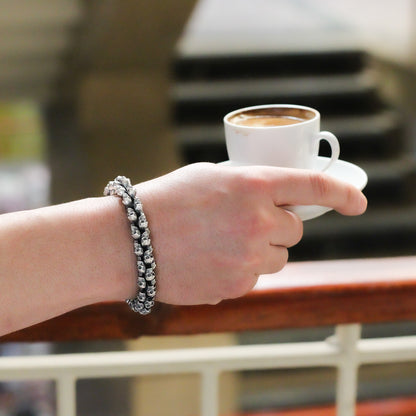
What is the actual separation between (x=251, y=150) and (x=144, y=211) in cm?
13

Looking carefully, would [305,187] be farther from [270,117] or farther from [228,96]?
[228,96]

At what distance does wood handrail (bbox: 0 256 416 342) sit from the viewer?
721mm

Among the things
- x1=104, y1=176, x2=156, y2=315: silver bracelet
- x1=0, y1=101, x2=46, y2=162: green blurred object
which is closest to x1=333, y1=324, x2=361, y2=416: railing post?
x1=104, y1=176, x2=156, y2=315: silver bracelet

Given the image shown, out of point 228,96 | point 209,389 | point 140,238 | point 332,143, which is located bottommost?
point 209,389

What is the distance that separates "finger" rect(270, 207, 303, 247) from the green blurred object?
6.28 metres

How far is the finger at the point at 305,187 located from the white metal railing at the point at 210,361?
211 mm

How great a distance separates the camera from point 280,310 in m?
0.75

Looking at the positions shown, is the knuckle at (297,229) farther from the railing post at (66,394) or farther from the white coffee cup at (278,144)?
the railing post at (66,394)

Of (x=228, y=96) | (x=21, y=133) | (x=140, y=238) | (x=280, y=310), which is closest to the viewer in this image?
(x=140, y=238)

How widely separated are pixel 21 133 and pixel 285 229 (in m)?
6.76

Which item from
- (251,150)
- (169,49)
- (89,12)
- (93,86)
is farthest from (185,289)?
(93,86)

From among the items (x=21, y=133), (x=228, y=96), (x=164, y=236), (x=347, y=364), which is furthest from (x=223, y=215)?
(x=21, y=133)

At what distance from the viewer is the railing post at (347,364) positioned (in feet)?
2.60

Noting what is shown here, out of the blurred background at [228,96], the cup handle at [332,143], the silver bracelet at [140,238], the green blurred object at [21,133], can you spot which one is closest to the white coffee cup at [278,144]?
the cup handle at [332,143]
